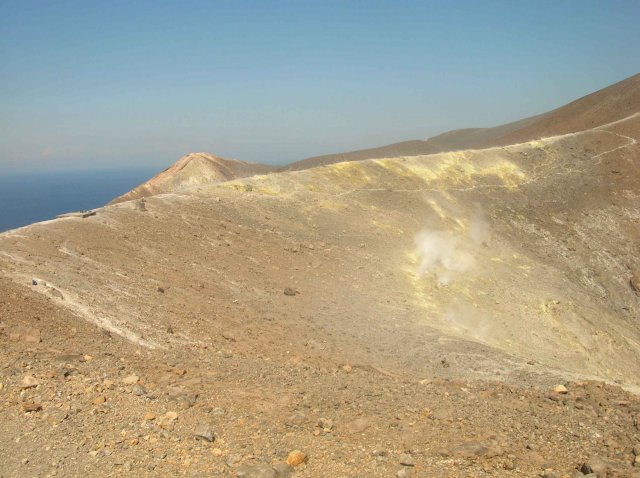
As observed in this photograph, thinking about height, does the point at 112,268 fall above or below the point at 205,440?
above

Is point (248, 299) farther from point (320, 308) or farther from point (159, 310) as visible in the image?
point (159, 310)

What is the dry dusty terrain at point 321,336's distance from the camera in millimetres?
6305

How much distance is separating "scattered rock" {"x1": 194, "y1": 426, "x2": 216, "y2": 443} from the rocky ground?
0.06 feet

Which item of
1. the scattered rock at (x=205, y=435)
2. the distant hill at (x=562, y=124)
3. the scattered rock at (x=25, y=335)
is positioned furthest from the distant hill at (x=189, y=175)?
the scattered rock at (x=205, y=435)

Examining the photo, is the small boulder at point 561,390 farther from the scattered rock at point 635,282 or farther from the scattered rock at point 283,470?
the scattered rock at point 635,282

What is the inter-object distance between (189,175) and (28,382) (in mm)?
26132

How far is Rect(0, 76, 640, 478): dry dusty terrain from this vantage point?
20.7 ft

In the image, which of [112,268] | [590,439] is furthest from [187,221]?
[590,439]

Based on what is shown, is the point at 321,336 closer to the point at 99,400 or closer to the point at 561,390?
the point at 561,390

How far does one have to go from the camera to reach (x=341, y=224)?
833 inches

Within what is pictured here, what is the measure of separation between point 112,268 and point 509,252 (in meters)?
17.8

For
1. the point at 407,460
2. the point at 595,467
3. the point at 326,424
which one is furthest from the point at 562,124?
the point at 407,460

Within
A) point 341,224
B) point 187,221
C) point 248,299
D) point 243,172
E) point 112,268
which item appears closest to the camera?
point 112,268

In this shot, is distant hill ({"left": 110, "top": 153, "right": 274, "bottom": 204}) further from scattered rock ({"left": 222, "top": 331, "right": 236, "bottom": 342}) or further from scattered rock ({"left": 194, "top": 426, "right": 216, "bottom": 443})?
scattered rock ({"left": 194, "top": 426, "right": 216, "bottom": 443})
